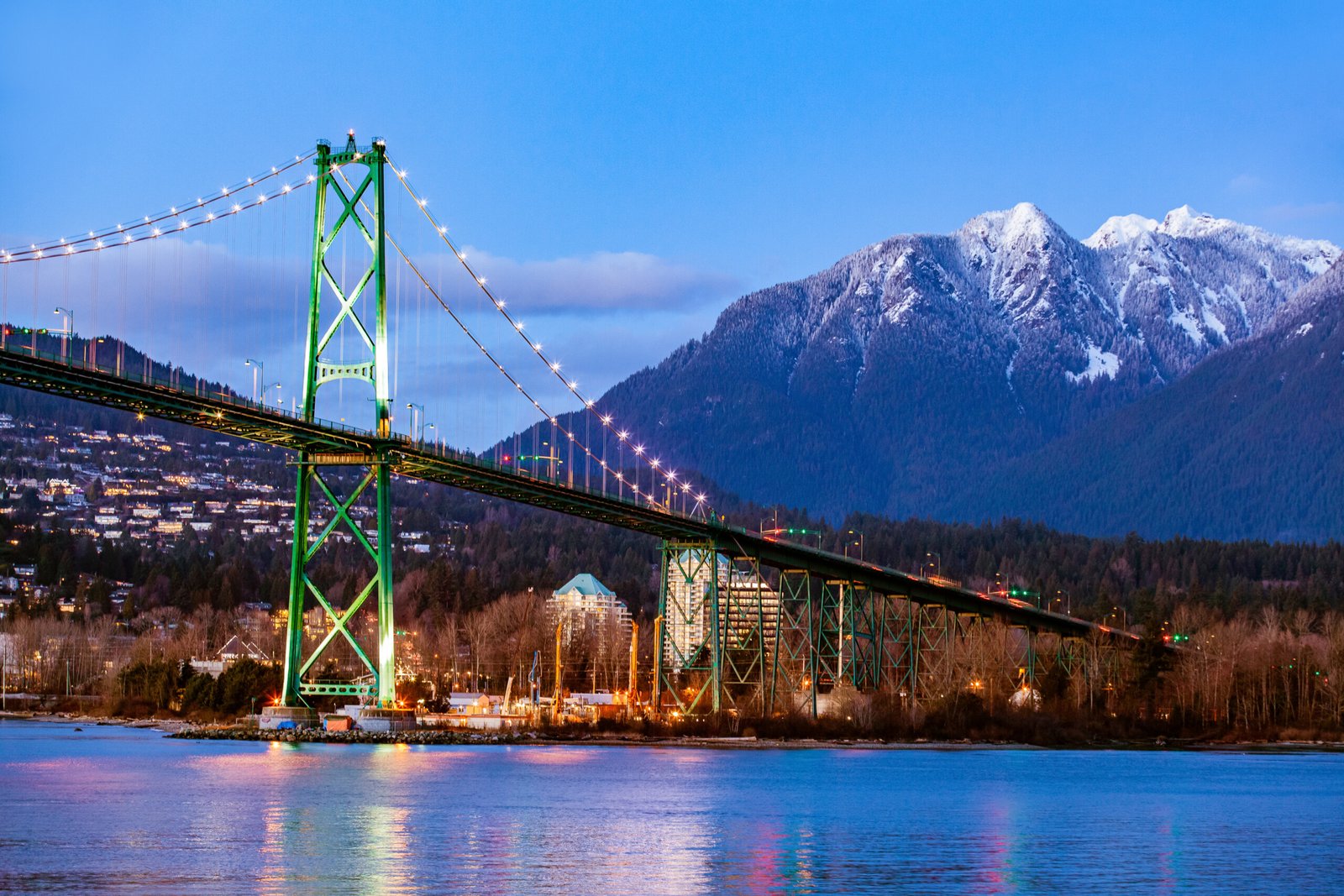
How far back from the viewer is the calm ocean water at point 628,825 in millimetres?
33938

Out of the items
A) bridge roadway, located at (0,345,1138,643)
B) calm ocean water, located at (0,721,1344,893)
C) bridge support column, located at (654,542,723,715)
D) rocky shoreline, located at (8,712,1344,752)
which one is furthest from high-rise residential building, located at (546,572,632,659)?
calm ocean water, located at (0,721,1344,893)

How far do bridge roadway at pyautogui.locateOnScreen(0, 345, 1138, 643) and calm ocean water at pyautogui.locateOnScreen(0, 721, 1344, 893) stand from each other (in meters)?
10.8

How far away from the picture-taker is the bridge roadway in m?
58.5

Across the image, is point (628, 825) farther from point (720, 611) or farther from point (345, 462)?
point (720, 611)

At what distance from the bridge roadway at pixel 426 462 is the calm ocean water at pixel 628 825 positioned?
10838 mm

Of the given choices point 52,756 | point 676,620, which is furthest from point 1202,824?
point 676,620

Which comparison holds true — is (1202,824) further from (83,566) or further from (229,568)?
(83,566)

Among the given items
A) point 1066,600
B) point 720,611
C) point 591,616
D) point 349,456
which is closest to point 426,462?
point 349,456

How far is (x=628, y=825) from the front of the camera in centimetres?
4356

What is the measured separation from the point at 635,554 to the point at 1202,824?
148 m

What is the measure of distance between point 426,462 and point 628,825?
97.6ft

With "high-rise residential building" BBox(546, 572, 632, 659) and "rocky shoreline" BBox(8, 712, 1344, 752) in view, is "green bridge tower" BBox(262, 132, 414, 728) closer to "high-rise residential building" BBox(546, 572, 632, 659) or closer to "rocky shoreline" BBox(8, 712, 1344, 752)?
"rocky shoreline" BBox(8, 712, 1344, 752)

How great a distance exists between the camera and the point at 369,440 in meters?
68.3

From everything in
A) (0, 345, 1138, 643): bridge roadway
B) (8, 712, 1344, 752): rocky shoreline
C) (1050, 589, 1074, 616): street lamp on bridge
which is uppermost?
(1050, 589, 1074, 616): street lamp on bridge
